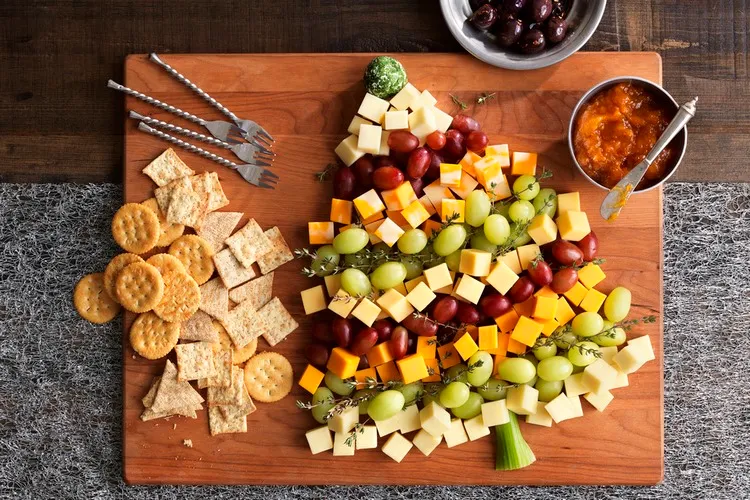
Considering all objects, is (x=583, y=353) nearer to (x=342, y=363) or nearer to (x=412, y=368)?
(x=412, y=368)

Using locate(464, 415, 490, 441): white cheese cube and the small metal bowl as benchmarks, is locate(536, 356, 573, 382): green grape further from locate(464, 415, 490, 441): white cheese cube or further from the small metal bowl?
the small metal bowl

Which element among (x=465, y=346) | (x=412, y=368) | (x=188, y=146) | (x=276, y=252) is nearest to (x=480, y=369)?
(x=465, y=346)

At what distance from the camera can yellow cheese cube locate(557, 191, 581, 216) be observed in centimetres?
167

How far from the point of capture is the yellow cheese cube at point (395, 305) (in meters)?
1.62

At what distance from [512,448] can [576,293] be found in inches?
17.4

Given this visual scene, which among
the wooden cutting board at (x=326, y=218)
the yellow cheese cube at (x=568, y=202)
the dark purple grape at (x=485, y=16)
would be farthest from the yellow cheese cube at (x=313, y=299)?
the dark purple grape at (x=485, y=16)

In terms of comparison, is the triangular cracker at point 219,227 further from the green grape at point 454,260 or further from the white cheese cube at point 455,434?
the white cheese cube at point 455,434

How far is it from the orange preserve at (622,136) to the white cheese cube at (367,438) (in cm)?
88

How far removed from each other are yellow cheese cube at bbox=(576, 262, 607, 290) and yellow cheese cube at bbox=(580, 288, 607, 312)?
2 centimetres

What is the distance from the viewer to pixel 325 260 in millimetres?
1639

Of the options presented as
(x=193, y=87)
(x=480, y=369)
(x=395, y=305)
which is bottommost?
(x=480, y=369)

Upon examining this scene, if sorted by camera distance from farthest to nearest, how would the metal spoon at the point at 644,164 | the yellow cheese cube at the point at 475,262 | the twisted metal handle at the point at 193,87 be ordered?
1. the twisted metal handle at the point at 193,87
2. the yellow cheese cube at the point at 475,262
3. the metal spoon at the point at 644,164

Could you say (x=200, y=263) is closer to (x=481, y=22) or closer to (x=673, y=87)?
(x=481, y=22)

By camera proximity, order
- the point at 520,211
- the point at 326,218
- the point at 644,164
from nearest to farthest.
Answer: the point at 644,164 < the point at 520,211 < the point at 326,218
